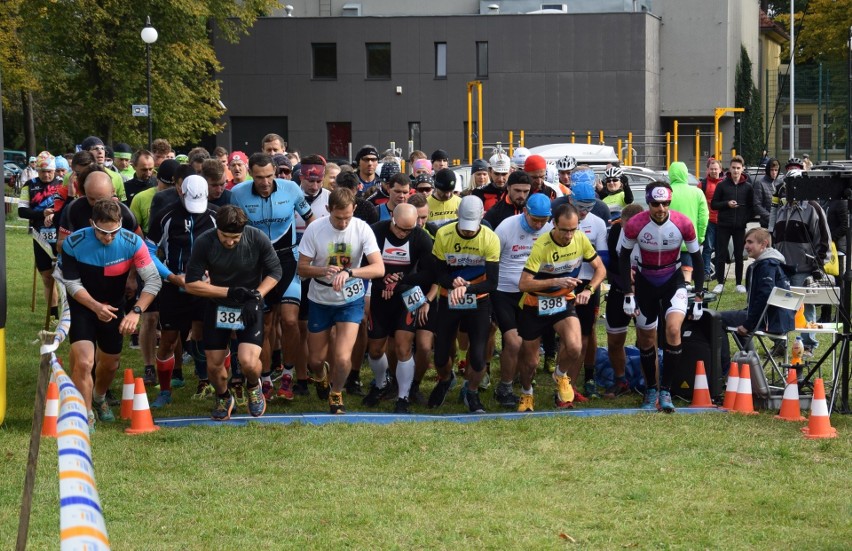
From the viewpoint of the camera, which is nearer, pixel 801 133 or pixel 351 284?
pixel 351 284

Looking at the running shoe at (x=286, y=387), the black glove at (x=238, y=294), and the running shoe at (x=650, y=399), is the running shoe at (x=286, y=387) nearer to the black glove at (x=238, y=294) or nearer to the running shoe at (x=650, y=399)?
the black glove at (x=238, y=294)

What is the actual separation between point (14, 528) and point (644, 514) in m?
3.66

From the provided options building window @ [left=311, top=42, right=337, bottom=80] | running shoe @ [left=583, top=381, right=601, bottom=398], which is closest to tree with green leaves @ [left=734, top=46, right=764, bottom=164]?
building window @ [left=311, top=42, right=337, bottom=80]

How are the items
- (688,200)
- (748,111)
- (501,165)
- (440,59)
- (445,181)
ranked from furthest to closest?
(748,111)
(440,59)
(688,200)
(501,165)
(445,181)

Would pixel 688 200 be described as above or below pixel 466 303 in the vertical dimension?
above

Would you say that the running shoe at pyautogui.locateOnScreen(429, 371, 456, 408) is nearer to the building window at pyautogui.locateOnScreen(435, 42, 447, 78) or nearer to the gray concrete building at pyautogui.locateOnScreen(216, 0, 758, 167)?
the gray concrete building at pyautogui.locateOnScreen(216, 0, 758, 167)

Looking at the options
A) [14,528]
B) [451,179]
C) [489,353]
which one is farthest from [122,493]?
[451,179]

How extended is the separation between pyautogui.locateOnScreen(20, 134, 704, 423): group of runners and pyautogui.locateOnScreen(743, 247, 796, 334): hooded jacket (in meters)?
0.51

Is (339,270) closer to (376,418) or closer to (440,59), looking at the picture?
(376,418)

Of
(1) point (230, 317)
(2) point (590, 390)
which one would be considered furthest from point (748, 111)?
(1) point (230, 317)

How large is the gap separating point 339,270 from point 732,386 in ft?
11.5

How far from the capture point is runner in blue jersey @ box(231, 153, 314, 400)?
10.5 metres

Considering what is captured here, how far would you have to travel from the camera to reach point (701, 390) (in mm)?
10242

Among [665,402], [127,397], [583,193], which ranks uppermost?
[583,193]
